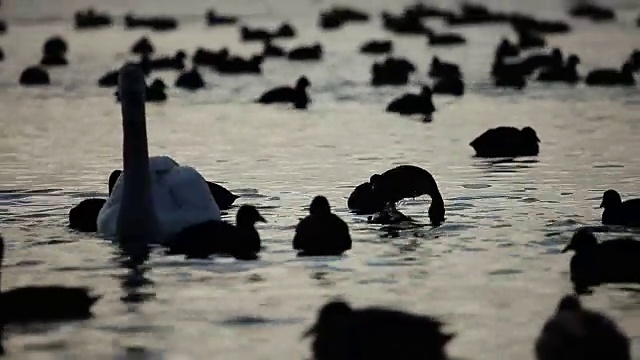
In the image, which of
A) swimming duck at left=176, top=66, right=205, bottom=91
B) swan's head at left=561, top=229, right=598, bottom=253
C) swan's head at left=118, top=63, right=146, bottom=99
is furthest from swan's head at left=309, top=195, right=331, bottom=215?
swimming duck at left=176, top=66, right=205, bottom=91

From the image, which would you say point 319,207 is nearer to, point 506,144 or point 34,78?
point 506,144

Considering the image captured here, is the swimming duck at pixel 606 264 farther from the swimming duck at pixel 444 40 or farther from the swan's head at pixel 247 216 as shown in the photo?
the swimming duck at pixel 444 40

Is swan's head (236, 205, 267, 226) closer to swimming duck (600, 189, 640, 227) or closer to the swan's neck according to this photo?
the swan's neck

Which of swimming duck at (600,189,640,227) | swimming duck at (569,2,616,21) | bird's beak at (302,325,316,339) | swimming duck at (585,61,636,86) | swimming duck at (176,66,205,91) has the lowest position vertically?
bird's beak at (302,325,316,339)

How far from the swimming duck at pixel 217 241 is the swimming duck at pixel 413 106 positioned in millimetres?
16293

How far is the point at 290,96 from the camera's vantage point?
110 feet

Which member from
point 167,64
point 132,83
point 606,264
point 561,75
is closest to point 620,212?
point 606,264

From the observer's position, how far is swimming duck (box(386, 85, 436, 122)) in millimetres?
31219

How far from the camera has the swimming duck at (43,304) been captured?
11.9 meters

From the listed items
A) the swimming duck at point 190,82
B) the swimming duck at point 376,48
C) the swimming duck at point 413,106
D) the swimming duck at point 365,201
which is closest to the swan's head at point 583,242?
the swimming duck at point 365,201

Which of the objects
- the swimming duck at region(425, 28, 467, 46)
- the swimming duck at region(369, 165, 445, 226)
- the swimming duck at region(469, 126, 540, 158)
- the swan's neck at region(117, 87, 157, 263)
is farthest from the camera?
the swimming duck at region(425, 28, 467, 46)

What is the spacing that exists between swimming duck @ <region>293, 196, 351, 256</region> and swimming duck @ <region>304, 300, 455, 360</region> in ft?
13.8

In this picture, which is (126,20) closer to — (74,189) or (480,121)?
(480,121)

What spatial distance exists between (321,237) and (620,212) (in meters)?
2.96
